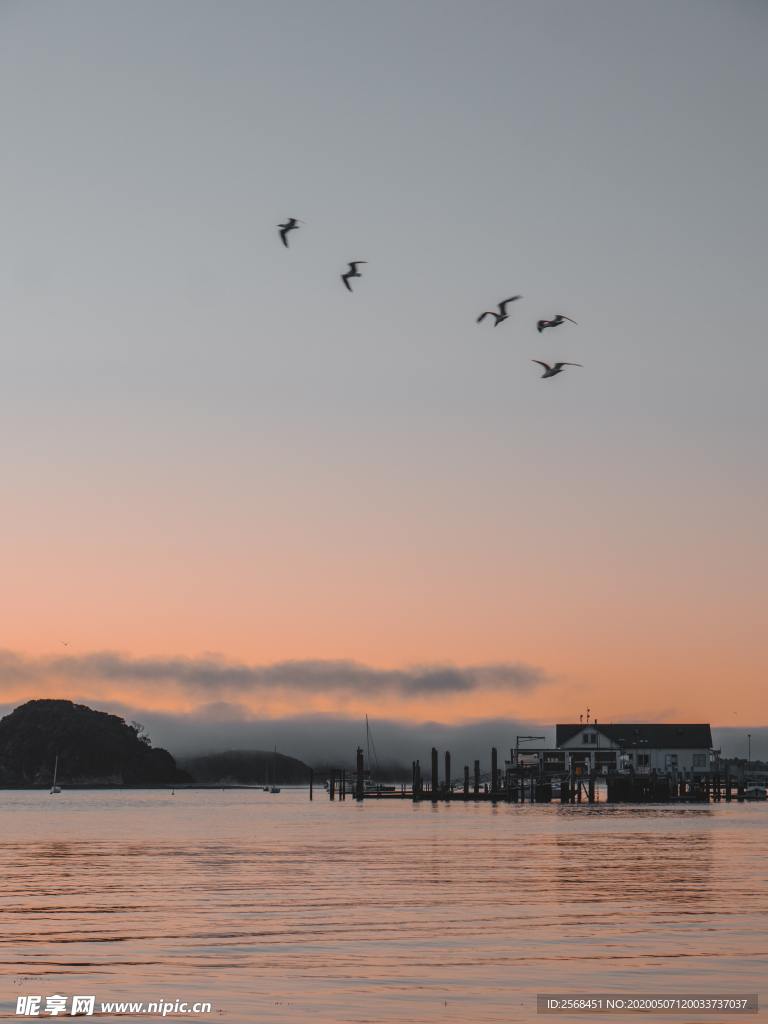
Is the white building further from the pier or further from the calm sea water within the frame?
the calm sea water

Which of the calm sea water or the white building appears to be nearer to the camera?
the calm sea water

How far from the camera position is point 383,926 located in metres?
36.1

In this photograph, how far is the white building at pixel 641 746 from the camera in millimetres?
166000

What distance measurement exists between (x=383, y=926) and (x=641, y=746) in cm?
13780

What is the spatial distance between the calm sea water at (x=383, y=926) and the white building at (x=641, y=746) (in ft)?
301

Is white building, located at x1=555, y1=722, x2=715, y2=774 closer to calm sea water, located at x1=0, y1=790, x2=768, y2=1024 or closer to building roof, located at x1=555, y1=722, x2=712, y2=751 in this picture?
building roof, located at x1=555, y1=722, x2=712, y2=751

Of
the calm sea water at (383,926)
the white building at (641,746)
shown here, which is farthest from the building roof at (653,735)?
the calm sea water at (383,926)

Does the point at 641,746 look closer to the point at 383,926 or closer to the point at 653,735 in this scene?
the point at 653,735

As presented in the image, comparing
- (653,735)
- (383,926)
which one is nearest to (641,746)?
(653,735)

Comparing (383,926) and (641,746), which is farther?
(641,746)

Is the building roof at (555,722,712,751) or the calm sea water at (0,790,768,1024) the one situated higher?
the building roof at (555,722,712,751)

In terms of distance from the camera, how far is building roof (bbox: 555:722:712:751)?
552 ft

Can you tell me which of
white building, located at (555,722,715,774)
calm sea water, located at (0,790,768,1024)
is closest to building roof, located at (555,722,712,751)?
white building, located at (555,722,715,774)

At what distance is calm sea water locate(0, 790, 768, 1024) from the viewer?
26359 mm
